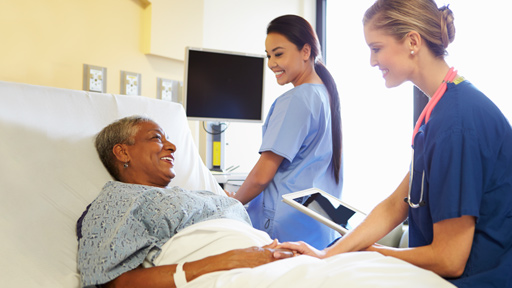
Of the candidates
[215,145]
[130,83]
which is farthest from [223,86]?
[130,83]

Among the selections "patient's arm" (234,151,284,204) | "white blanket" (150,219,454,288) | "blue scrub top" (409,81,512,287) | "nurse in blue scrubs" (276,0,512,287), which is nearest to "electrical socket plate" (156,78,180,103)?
"patient's arm" (234,151,284,204)

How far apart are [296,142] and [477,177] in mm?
750

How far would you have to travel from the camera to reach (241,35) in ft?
10.7

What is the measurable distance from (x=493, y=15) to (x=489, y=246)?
2.06 meters

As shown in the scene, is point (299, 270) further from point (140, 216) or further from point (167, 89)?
point (167, 89)

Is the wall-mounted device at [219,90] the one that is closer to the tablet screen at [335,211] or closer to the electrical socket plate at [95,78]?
the electrical socket plate at [95,78]

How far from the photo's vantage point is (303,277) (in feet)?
2.95

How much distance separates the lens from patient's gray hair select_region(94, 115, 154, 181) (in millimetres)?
1503

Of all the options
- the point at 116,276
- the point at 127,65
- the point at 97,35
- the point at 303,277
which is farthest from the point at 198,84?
the point at 303,277

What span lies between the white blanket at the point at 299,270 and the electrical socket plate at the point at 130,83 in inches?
57.7

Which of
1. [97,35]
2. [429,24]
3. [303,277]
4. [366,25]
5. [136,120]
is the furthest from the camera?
[97,35]

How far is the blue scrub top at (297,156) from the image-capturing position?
160 centimetres

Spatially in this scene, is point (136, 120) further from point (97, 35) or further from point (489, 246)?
point (489, 246)

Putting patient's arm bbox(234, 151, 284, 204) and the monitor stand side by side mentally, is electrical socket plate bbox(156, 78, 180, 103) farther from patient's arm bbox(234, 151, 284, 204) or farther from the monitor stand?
patient's arm bbox(234, 151, 284, 204)
